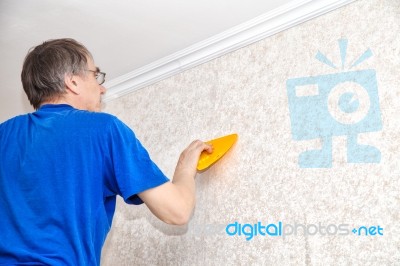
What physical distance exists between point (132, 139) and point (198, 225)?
738 mm

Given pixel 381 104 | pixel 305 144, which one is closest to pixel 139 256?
pixel 305 144

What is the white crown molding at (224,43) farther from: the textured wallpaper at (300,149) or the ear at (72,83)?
the ear at (72,83)

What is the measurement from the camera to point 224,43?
1991 millimetres

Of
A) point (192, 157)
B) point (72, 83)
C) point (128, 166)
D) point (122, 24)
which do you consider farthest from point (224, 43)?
point (128, 166)

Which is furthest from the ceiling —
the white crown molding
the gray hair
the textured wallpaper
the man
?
the man

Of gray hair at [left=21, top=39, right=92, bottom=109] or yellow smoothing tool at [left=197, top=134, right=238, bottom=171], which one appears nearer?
gray hair at [left=21, top=39, right=92, bottom=109]

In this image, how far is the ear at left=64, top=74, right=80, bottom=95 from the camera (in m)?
1.40

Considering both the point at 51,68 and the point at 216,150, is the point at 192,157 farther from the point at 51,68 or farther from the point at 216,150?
the point at 51,68

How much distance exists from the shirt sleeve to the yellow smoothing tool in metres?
0.45

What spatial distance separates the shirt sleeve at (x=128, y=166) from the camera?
4.00 feet

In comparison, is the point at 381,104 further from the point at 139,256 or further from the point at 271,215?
the point at 139,256

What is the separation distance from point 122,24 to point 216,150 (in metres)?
0.69

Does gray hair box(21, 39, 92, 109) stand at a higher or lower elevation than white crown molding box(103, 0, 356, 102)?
lower

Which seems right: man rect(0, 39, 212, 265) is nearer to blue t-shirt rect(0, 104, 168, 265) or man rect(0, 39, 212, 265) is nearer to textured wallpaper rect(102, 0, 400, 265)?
blue t-shirt rect(0, 104, 168, 265)
